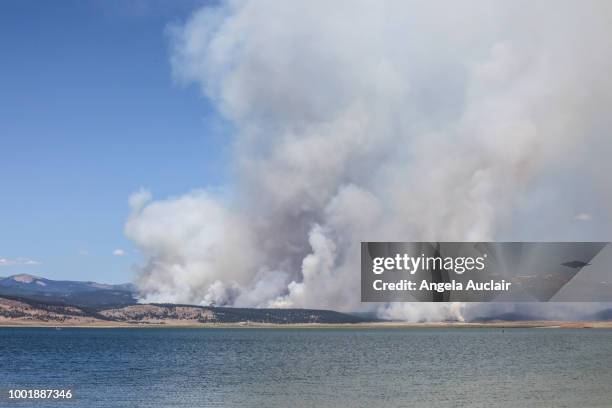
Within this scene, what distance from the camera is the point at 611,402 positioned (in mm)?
88812

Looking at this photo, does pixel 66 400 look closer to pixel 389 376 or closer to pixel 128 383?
pixel 128 383

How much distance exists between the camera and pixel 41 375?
427 feet

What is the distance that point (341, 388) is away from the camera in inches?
4188

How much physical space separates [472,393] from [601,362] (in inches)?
3266

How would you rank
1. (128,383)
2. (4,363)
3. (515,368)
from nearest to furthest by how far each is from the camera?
(128,383) → (515,368) → (4,363)

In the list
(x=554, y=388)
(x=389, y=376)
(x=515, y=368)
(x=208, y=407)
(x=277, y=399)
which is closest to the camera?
(x=208, y=407)

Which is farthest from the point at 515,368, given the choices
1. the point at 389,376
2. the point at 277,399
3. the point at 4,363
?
the point at 4,363

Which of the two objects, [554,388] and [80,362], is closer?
[554,388]

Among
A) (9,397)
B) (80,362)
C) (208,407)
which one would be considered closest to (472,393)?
(208,407)

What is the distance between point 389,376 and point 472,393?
28.3 meters

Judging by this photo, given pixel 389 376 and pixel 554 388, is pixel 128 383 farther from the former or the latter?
pixel 554 388

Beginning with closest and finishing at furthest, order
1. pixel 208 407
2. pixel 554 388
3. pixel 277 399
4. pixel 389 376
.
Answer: pixel 208 407, pixel 277 399, pixel 554 388, pixel 389 376

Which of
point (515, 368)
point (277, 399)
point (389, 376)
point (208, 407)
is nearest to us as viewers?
point (208, 407)

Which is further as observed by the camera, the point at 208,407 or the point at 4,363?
the point at 4,363
